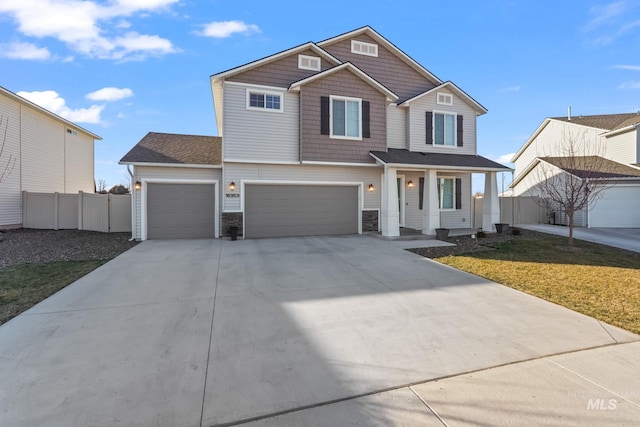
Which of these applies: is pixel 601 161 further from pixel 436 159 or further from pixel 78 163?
pixel 78 163

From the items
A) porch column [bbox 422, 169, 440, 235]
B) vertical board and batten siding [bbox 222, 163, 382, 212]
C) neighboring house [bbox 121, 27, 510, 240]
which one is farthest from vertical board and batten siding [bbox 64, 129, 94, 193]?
porch column [bbox 422, 169, 440, 235]

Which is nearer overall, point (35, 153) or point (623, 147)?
point (35, 153)

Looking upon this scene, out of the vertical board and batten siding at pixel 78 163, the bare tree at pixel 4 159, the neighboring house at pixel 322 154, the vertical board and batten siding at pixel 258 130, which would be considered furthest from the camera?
the vertical board and batten siding at pixel 78 163

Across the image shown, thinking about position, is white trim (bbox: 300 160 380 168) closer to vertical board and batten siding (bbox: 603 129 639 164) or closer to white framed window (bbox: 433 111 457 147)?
white framed window (bbox: 433 111 457 147)

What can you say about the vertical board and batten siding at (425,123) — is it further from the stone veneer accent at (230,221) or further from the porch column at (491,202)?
the stone veneer accent at (230,221)

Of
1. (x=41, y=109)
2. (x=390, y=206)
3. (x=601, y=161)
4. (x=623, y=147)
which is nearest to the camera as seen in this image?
(x=390, y=206)

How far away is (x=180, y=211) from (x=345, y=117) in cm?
759

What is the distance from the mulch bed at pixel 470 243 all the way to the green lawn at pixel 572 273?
0.35 meters

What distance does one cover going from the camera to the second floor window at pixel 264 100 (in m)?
11.5

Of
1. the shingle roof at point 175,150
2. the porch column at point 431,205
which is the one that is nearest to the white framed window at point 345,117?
the porch column at point 431,205

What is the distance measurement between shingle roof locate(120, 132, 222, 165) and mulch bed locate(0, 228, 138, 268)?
10.4 ft

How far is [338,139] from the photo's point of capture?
12086 millimetres

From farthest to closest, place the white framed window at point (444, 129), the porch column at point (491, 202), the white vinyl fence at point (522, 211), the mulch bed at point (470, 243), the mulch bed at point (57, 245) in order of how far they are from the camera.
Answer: the white vinyl fence at point (522, 211)
the white framed window at point (444, 129)
the porch column at point (491, 202)
the mulch bed at point (470, 243)
the mulch bed at point (57, 245)

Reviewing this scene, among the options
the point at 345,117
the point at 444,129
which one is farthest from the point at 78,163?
the point at 444,129
